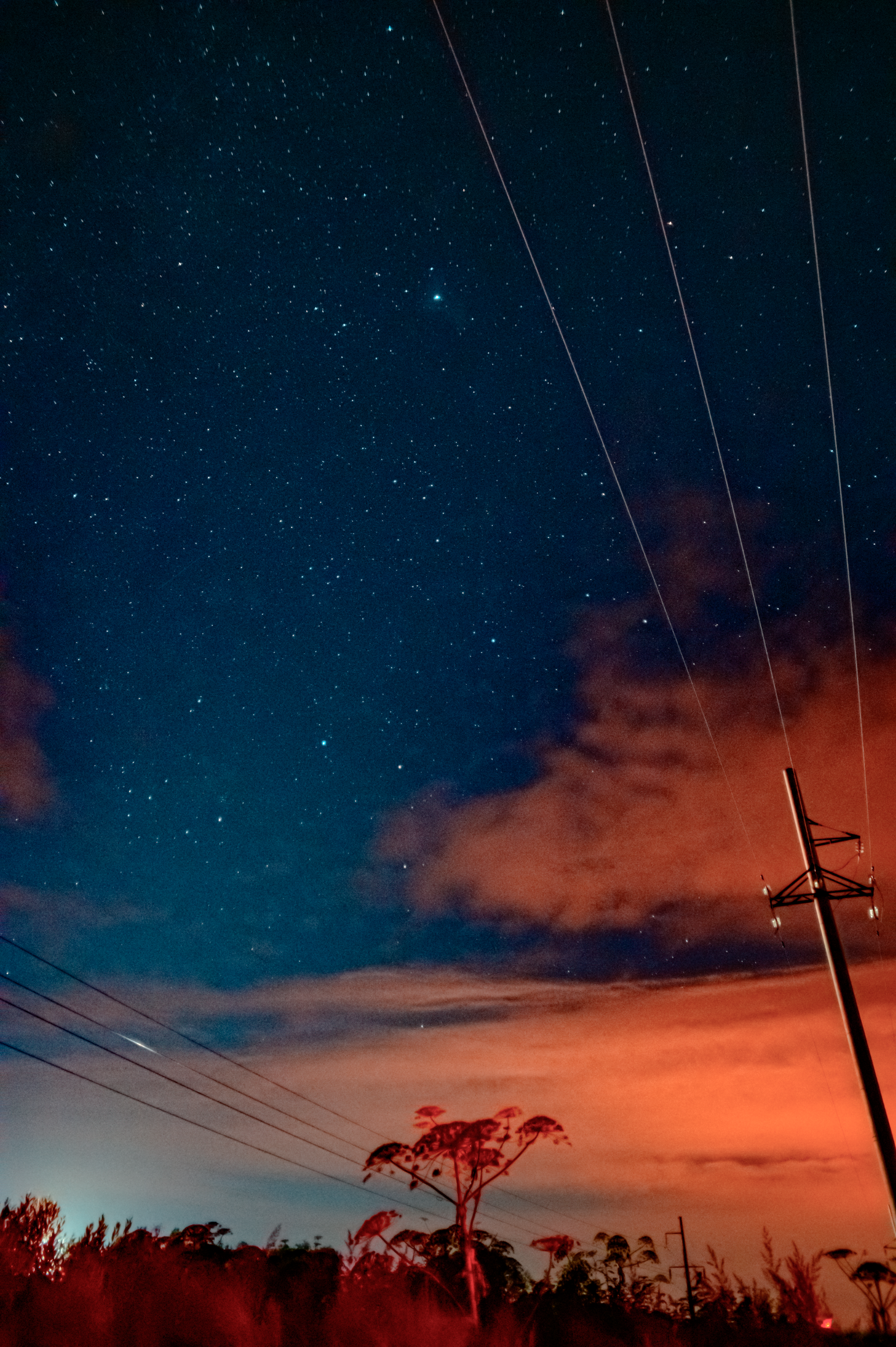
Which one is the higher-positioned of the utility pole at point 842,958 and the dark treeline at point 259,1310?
the utility pole at point 842,958

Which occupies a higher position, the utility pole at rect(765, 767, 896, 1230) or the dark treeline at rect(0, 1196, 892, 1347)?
the utility pole at rect(765, 767, 896, 1230)

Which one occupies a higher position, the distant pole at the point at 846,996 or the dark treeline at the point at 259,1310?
the distant pole at the point at 846,996

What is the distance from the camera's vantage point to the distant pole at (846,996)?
31.9ft

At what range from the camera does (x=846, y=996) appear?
35.9 feet

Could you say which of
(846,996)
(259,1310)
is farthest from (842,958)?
(259,1310)

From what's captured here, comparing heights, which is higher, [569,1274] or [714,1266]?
[569,1274]

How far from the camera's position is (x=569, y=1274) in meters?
32.5

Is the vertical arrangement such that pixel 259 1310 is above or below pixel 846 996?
below

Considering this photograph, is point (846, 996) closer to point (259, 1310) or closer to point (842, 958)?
point (842, 958)

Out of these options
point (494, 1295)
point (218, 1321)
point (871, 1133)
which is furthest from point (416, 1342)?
point (494, 1295)

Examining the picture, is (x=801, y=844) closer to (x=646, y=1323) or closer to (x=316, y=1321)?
(x=646, y=1323)

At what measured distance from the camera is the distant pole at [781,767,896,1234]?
971 centimetres

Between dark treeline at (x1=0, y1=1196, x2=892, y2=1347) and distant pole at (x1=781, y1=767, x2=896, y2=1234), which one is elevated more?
distant pole at (x1=781, y1=767, x2=896, y2=1234)

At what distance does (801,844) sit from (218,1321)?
32.4 ft
